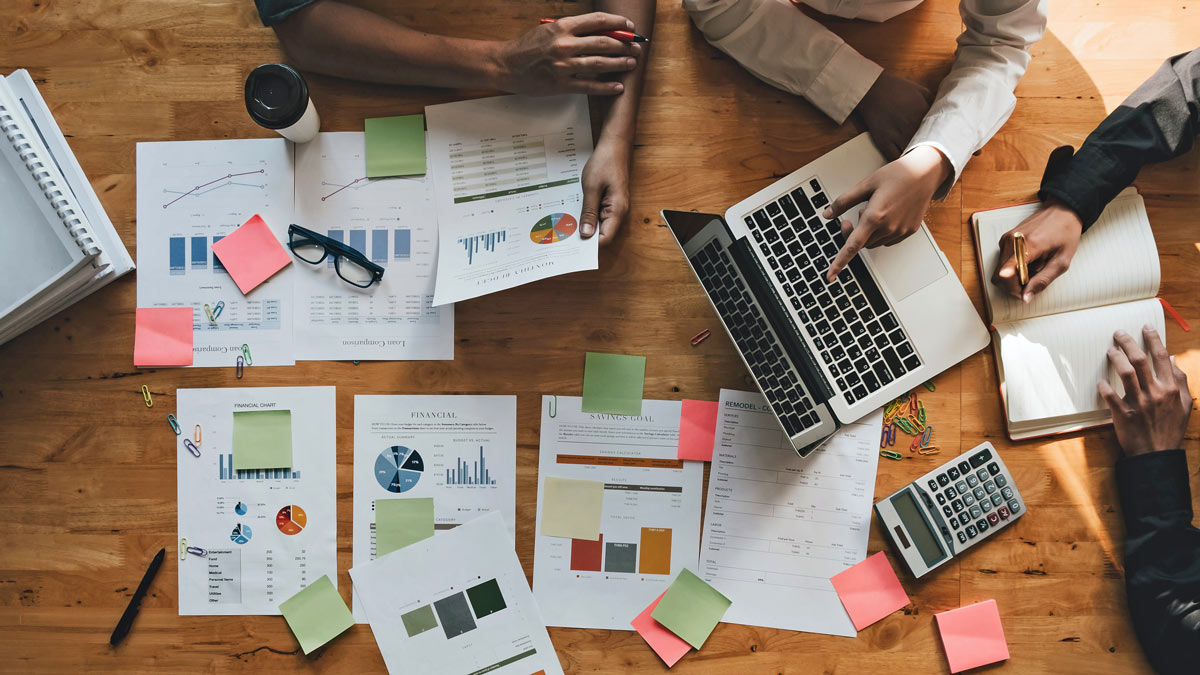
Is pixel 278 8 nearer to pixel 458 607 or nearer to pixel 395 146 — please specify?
pixel 395 146

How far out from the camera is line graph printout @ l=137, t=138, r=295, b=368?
3.74 feet

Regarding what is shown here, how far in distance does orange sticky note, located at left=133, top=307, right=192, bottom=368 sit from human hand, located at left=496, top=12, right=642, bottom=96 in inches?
24.8

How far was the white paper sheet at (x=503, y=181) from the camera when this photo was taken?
3.59 feet

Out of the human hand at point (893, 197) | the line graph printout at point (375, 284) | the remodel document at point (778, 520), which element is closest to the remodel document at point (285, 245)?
the line graph printout at point (375, 284)

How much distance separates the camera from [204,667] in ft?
3.70

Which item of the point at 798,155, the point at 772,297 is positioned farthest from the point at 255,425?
the point at 798,155

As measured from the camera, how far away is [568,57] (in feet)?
3.46

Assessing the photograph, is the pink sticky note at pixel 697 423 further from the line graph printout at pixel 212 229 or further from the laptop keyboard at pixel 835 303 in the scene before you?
the line graph printout at pixel 212 229

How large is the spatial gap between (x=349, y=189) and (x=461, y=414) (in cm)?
39

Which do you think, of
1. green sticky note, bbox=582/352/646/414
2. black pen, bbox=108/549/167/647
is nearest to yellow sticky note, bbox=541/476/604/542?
green sticky note, bbox=582/352/646/414

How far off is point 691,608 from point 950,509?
0.42 meters

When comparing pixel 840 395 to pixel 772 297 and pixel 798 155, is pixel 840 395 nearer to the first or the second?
pixel 772 297

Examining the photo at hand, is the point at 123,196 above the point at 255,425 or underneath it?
above

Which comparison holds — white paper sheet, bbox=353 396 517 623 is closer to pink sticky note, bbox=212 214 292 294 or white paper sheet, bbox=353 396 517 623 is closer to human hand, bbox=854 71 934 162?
pink sticky note, bbox=212 214 292 294
